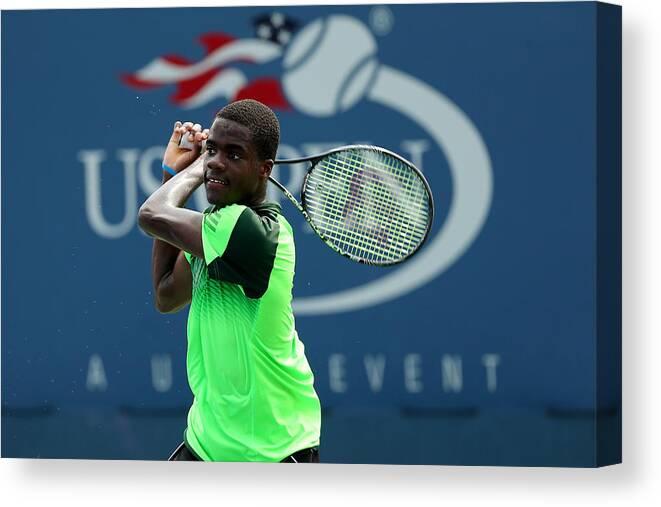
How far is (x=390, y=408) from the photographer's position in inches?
309

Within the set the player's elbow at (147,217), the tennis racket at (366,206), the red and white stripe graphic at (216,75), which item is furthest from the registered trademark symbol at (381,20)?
the player's elbow at (147,217)

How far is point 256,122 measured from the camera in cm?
495

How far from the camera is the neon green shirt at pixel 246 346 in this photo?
191 inches

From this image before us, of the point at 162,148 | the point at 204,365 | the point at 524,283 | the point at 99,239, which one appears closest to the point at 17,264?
the point at 99,239

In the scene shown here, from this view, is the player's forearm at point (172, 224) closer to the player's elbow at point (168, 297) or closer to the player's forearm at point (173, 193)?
the player's forearm at point (173, 193)

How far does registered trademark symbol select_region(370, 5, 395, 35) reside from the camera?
773cm

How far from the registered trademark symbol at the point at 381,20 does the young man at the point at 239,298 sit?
111 inches

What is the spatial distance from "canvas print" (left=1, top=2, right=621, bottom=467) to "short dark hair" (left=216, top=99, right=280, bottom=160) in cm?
230

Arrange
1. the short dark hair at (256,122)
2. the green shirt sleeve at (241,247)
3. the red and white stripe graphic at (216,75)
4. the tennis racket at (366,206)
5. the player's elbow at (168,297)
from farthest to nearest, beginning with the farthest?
the red and white stripe graphic at (216,75) → the tennis racket at (366,206) → the player's elbow at (168,297) → the short dark hair at (256,122) → the green shirt sleeve at (241,247)

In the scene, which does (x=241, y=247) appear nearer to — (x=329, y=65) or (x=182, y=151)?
(x=182, y=151)

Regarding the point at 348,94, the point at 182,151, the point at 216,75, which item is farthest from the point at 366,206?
the point at 216,75

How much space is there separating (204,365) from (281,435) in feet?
1.08

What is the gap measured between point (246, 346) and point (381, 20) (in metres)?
3.20

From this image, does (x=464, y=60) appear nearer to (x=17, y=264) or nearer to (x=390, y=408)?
(x=390, y=408)
